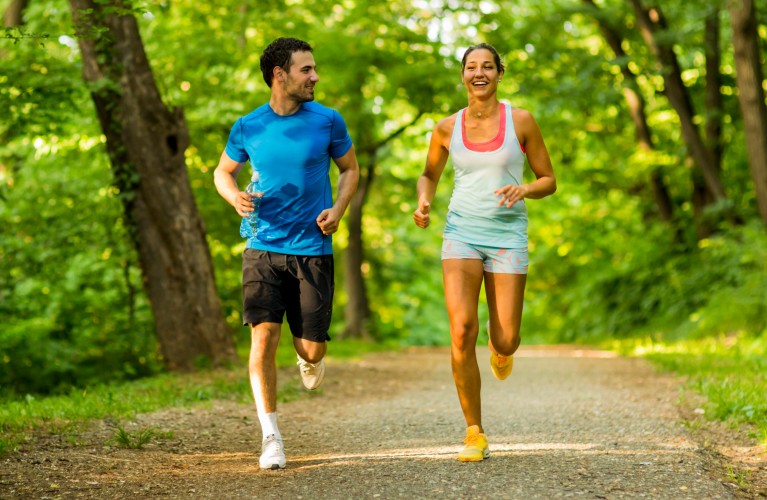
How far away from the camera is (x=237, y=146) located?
5.45 metres

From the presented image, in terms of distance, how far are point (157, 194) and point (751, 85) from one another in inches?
334

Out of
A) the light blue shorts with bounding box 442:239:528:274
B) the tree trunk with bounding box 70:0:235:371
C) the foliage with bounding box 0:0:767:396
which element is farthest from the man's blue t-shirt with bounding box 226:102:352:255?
the tree trunk with bounding box 70:0:235:371

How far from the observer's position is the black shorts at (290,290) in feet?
17.4

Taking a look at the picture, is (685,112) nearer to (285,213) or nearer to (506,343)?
(506,343)

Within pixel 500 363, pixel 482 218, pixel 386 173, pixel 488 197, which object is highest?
Result: pixel 386 173

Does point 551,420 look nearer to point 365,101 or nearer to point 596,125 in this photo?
point 365,101

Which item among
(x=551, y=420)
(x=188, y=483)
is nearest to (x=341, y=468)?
(x=188, y=483)

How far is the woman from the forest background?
2.20 m

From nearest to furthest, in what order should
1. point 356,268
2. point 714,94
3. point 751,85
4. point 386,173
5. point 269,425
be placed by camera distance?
1. point 269,425
2. point 751,85
3. point 714,94
4. point 356,268
5. point 386,173

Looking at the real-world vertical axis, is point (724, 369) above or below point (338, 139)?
below

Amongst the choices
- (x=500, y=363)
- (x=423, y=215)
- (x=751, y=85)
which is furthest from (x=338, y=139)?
(x=751, y=85)

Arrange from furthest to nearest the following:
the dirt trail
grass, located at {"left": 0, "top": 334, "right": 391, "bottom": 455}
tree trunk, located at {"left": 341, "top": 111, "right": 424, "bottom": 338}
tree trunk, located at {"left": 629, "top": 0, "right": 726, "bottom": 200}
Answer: tree trunk, located at {"left": 341, "top": 111, "right": 424, "bottom": 338}
tree trunk, located at {"left": 629, "top": 0, "right": 726, "bottom": 200}
grass, located at {"left": 0, "top": 334, "right": 391, "bottom": 455}
the dirt trail

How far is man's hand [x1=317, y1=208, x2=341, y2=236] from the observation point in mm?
5230

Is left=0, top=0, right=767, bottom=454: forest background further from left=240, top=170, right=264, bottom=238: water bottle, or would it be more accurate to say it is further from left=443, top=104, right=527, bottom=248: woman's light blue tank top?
left=443, top=104, right=527, bottom=248: woman's light blue tank top
